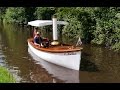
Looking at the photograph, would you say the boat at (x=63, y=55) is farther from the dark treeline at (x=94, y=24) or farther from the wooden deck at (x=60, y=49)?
the dark treeline at (x=94, y=24)

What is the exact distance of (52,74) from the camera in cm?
1382

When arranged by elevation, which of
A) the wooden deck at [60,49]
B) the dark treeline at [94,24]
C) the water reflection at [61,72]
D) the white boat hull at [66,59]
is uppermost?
the dark treeline at [94,24]

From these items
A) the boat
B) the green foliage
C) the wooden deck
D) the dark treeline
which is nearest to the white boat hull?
the boat

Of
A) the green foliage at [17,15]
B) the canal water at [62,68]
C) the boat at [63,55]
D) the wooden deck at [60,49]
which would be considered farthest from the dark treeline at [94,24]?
the green foliage at [17,15]

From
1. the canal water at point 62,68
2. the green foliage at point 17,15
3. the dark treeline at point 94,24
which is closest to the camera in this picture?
the canal water at point 62,68

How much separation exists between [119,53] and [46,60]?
452 centimetres

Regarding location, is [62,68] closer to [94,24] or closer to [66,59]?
[66,59]

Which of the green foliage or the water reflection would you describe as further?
the green foliage

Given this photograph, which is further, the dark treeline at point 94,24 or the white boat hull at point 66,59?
the dark treeline at point 94,24

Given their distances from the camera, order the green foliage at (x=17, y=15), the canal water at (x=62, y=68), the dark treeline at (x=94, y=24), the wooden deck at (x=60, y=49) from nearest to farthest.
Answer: the canal water at (x=62, y=68), the wooden deck at (x=60, y=49), the dark treeline at (x=94, y=24), the green foliage at (x=17, y=15)

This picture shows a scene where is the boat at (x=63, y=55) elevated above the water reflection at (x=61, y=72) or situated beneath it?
elevated above

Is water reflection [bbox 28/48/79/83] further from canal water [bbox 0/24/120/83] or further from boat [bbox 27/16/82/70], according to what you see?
boat [bbox 27/16/82/70]
